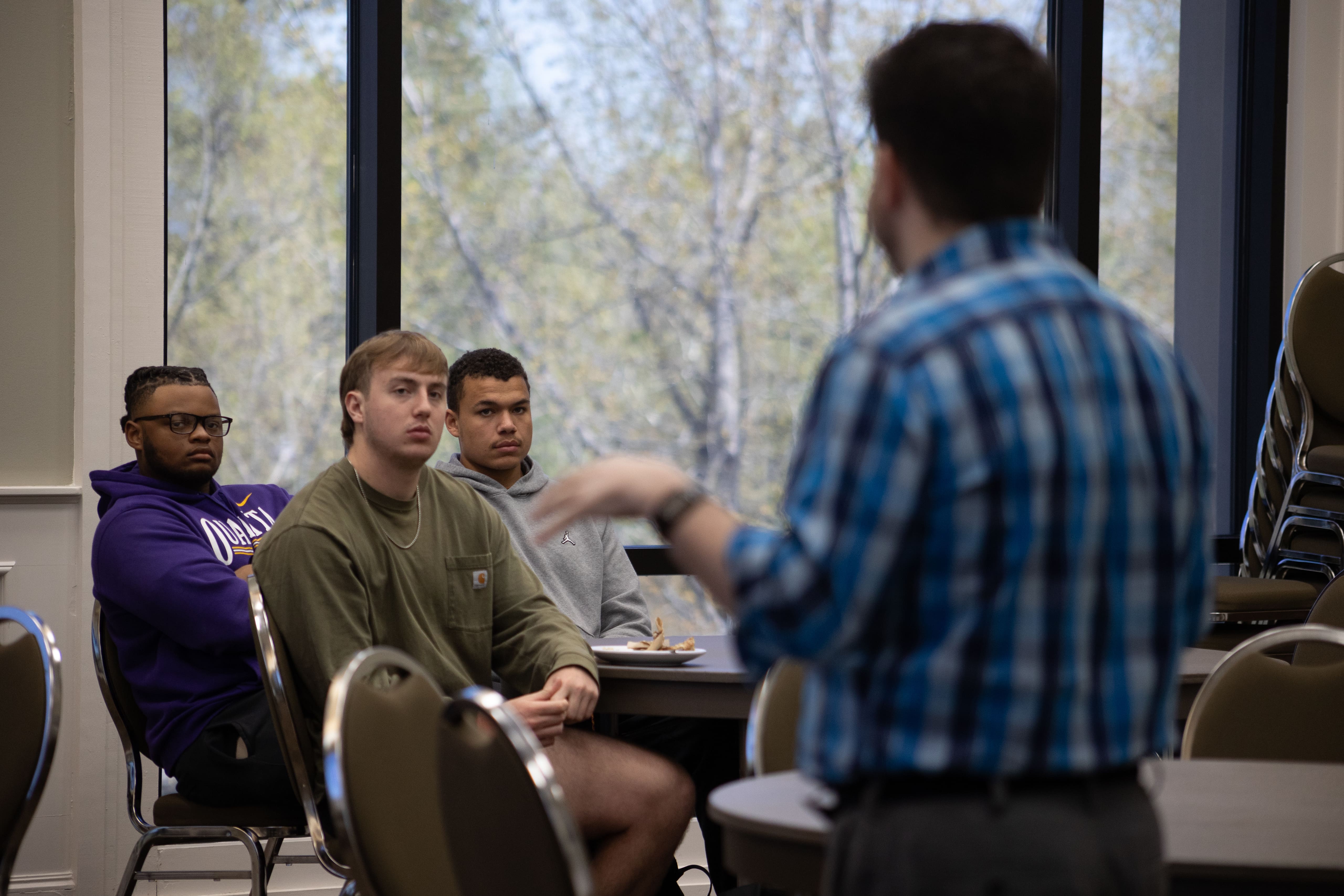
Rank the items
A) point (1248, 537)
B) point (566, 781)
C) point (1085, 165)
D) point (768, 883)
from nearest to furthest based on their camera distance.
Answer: point (768, 883), point (566, 781), point (1248, 537), point (1085, 165)

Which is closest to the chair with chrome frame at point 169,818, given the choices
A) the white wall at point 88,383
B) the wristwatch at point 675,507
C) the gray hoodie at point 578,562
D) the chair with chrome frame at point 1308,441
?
the white wall at point 88,383

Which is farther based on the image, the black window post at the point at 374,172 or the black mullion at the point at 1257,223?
the black mullion at the point at 1257,223

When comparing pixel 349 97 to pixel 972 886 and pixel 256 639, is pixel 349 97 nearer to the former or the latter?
pixel 256 639

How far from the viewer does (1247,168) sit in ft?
15.5

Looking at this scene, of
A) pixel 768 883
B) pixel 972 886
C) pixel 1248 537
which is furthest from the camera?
pixel 1248 537

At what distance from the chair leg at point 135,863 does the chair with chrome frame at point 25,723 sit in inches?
21.2

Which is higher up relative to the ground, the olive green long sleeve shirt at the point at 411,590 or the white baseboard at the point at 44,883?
the olive green long sleeve shirt at the point at 411,590

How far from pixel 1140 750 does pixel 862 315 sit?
3.65 m

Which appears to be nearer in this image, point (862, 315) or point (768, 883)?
point (768, 883)

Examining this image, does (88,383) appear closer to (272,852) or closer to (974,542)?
(272,852)

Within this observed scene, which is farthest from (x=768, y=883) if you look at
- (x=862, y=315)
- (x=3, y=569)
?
(x=862, y=315)

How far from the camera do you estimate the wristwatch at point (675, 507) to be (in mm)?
947

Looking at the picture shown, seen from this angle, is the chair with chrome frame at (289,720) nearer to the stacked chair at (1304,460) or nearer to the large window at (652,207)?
the large window at (652,207)

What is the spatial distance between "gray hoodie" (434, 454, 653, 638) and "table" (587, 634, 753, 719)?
54 cm
